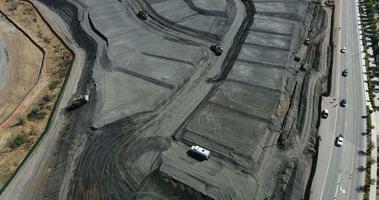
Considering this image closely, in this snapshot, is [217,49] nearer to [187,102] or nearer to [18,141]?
[187,102]

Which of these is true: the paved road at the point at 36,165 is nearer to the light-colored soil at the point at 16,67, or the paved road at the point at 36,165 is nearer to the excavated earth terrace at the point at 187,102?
the excavated earth terrace at the point at 187,102

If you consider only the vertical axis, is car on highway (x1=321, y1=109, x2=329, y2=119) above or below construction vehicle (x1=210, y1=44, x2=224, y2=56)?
below

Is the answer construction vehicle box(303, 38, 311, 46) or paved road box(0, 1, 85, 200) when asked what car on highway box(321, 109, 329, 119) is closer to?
construction vehicle box(303, 38, 311, 46)

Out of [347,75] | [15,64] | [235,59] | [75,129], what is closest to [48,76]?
[15,64]

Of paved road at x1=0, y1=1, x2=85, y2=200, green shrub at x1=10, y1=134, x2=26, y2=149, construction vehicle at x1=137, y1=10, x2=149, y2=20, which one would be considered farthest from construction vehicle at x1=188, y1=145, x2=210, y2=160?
construction vehicle at x1=137, y1=10, x2=149, y2=20

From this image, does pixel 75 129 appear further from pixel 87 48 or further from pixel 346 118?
pixel 346 118

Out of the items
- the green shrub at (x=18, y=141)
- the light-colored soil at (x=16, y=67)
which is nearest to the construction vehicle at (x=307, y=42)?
the light-colored soil at (x=16, y=67)

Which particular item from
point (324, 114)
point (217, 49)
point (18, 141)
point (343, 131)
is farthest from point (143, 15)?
point (343, 131)
